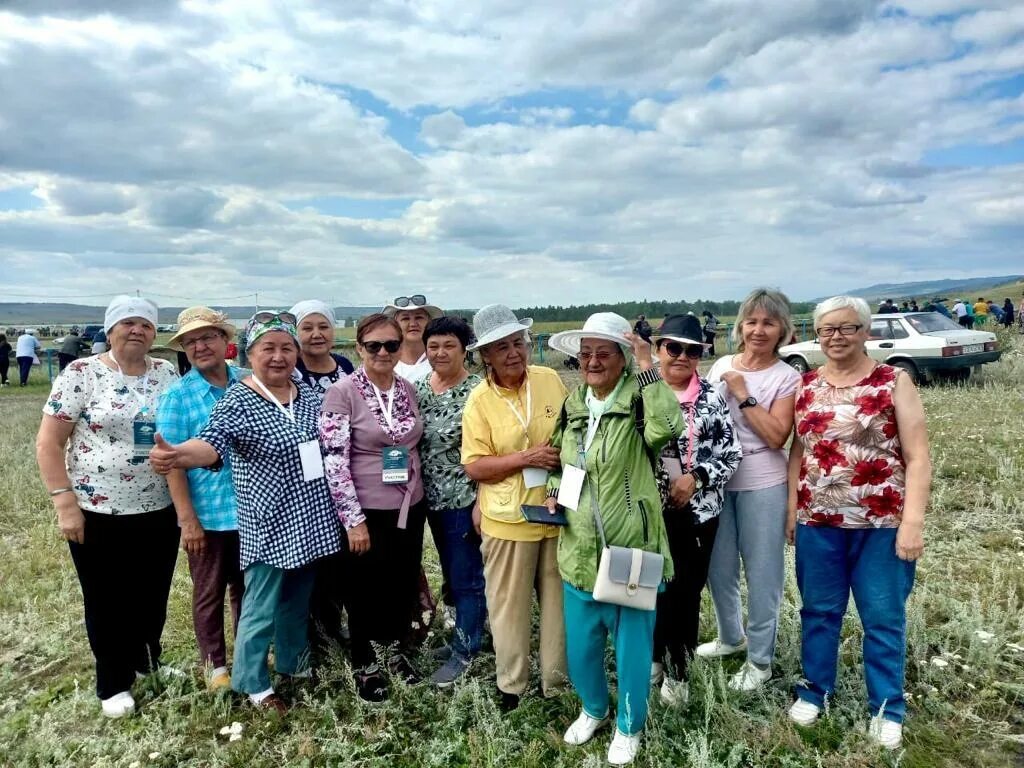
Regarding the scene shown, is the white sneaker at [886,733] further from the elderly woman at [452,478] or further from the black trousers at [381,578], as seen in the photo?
the black trousers at [381,578]

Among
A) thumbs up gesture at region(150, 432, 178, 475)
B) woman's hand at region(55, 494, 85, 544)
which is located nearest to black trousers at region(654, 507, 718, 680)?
thumbs up gesture at region(150, 432, 178, 475)

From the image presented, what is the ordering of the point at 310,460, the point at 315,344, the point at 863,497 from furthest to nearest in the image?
the point at 315,344 < the point at 310,460 < the point at 863,497

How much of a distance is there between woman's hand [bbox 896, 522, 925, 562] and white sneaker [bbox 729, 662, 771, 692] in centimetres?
104

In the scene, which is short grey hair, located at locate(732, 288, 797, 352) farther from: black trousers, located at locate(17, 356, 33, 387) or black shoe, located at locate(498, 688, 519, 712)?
black trousers, located at locate(17, 356, 33, 387)

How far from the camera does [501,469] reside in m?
3.10

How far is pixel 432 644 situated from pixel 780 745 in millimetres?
2005

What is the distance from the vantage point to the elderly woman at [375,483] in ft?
10.8

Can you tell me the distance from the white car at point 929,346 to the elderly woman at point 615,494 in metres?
11.5

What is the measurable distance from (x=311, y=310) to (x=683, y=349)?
2.15 metres

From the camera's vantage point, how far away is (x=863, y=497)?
2.88m

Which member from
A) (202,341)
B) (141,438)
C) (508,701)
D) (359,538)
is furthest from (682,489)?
(141,438)

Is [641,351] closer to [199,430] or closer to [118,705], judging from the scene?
[199,430]

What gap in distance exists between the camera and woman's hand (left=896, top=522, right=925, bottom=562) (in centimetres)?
275

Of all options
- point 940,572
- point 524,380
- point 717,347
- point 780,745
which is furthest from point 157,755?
point 717,347
